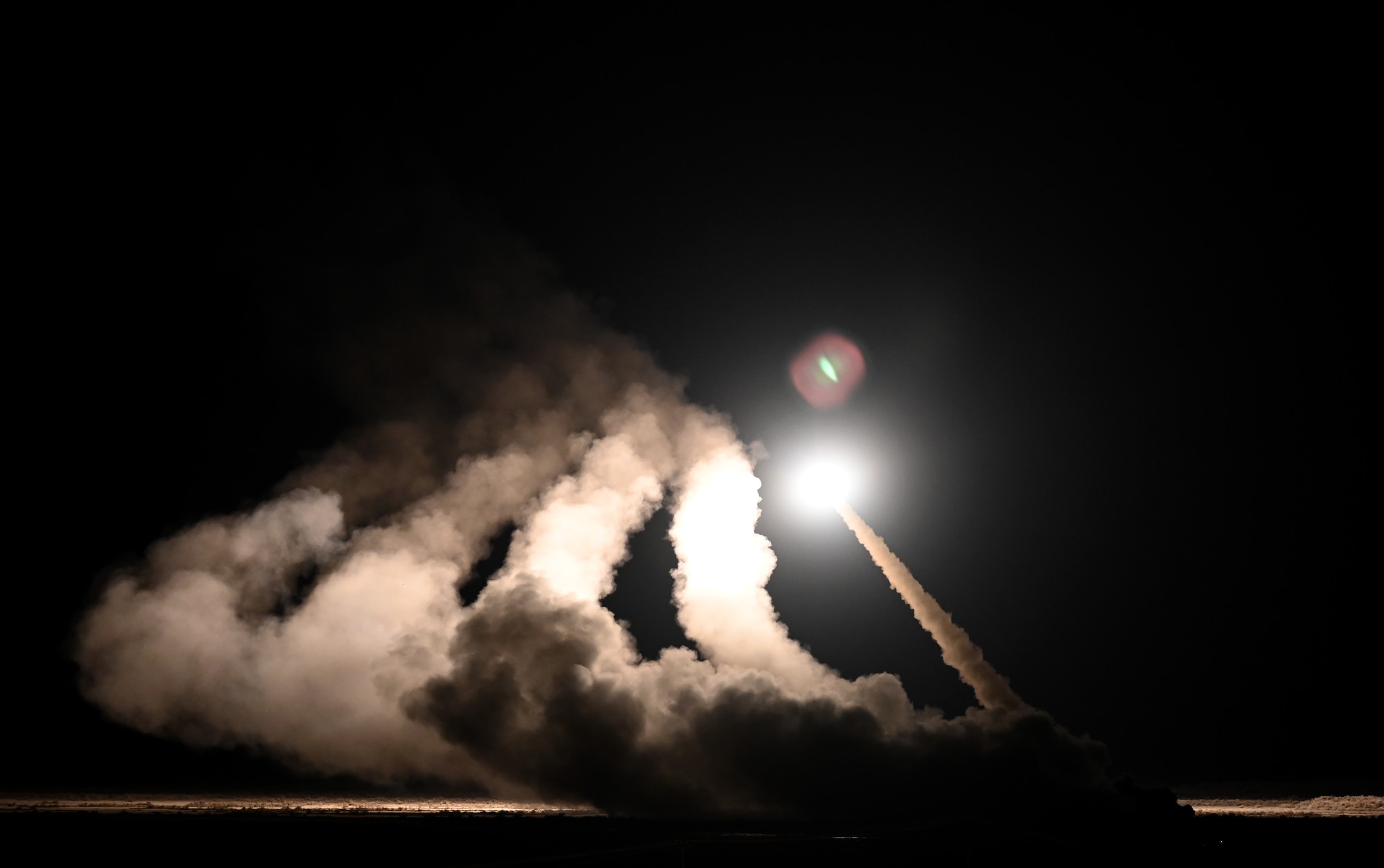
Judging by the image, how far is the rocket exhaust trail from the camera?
130ft

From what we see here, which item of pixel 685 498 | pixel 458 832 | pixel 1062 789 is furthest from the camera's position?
pixel 685 498

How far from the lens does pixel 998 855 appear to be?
29.0 m

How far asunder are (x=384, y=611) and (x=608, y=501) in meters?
12.3

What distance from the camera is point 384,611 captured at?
151ft

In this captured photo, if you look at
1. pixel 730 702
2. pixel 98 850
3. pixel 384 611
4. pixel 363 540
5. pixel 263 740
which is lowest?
pixel 98 850

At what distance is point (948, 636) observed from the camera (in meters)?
40.3

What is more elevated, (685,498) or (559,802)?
(685,498)

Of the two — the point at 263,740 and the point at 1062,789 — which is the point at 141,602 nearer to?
the point at 263,740

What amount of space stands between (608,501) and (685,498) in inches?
143

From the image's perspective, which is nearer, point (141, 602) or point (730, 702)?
point (730, 702)

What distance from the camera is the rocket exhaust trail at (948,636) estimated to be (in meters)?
39.6

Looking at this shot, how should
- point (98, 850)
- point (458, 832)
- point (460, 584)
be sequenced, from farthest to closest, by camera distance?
point (460, 584), point (458, 832), point (98, 850)

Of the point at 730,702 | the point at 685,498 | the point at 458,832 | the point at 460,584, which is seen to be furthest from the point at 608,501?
the point at 458,832

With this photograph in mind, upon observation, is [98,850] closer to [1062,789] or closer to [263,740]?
[263,740]
